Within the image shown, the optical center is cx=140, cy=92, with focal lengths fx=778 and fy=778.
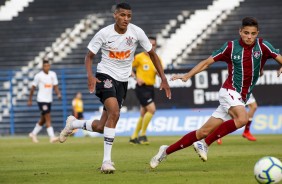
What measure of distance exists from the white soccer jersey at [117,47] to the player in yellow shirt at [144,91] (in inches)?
318

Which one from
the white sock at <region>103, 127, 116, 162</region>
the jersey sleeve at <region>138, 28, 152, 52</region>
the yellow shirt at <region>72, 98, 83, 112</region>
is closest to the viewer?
the white sock at <region>103, 127, 116, 162</region>

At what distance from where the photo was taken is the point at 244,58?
36.2ft

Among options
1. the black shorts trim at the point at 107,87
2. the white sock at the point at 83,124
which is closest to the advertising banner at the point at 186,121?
the white sock at the point at 83,124

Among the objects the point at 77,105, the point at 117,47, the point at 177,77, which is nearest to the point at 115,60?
the point at 117,47

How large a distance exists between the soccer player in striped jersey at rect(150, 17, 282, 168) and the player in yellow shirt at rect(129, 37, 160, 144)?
857 cm

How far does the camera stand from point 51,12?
33.6 m

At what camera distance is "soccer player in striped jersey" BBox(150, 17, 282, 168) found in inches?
431

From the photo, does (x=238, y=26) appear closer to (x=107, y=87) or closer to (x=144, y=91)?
(x=144, y=91)

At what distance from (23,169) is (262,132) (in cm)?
1435

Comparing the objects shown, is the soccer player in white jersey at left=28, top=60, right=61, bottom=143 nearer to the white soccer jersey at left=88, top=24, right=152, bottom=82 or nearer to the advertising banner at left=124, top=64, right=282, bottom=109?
the advertising banner at left=124, top=64, right=282, bottom=109

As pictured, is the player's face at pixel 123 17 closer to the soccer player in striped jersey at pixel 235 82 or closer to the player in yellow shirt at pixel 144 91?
the soccer player in striped jersey at pixel 235 82

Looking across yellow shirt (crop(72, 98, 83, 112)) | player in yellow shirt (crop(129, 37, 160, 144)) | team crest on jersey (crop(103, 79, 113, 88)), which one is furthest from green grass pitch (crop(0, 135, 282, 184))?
yellow shirt (crop(72, 98, 83, 112))

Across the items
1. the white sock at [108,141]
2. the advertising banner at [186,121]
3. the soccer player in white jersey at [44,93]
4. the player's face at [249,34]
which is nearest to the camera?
the player's face at [249,34]

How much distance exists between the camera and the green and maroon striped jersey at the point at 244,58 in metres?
11.0
